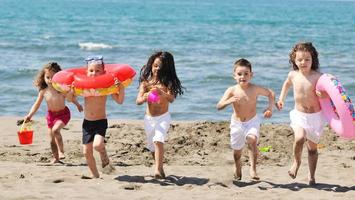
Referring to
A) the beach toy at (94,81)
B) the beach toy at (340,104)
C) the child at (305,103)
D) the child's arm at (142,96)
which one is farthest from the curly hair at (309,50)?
the beach toy at (94,81)

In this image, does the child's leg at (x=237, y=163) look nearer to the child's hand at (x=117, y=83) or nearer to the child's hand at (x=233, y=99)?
the child's hand at (x=233, y=99)

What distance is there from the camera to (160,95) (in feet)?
23.7

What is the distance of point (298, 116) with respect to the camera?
7121 millimetres

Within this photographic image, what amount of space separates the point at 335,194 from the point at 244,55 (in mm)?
18836

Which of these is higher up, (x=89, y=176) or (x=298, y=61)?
(x=298, y=61)

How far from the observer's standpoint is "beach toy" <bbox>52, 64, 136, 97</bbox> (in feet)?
23.7

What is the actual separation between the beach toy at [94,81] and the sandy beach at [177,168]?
94cm

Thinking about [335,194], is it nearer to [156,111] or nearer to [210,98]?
[156,111]

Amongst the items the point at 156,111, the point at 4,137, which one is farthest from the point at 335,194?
the point at 4,137

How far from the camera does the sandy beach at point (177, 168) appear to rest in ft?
22.1

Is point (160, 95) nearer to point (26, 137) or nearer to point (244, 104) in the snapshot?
point (244, 104)

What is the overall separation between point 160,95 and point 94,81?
0.71 m

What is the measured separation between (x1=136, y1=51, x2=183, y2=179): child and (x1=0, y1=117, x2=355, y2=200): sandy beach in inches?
14.6

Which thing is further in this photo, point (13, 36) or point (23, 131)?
point (13, 36)
